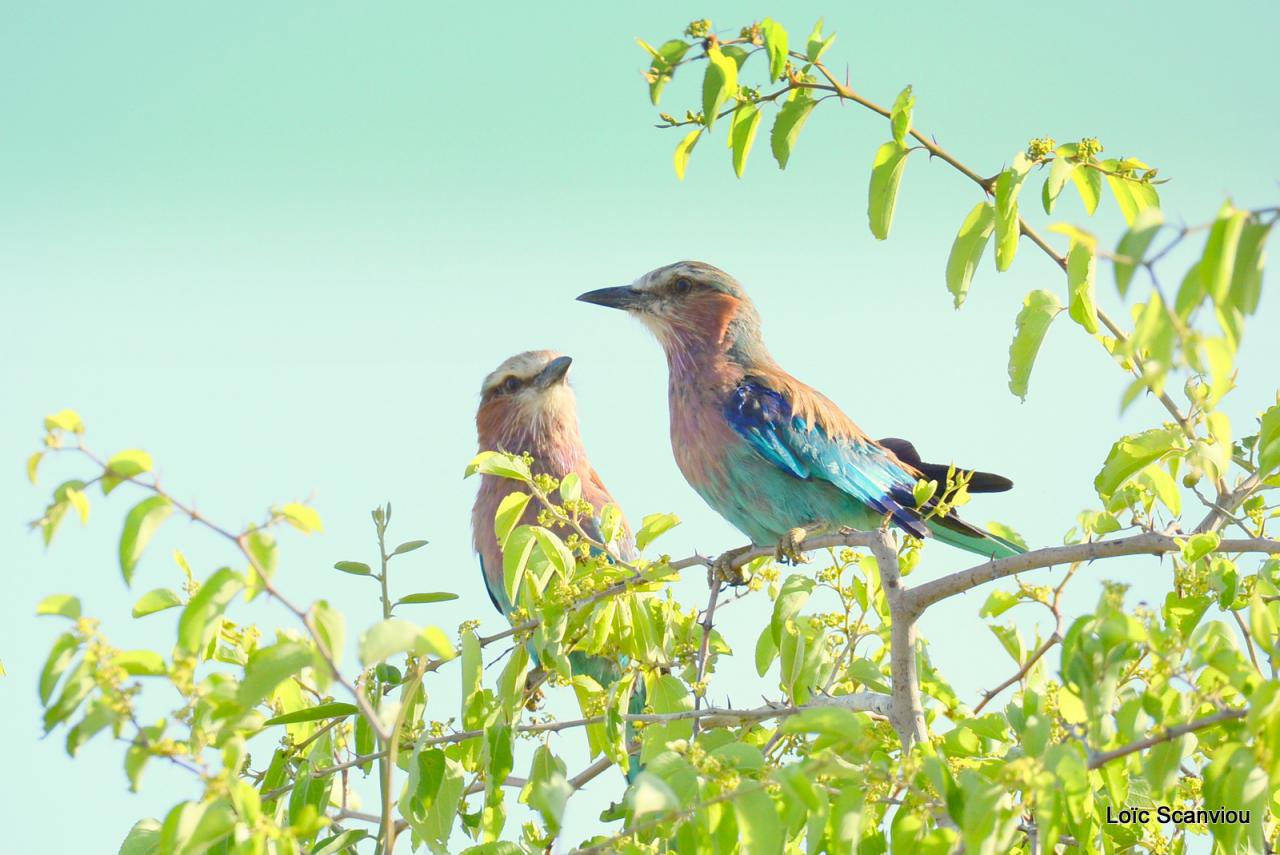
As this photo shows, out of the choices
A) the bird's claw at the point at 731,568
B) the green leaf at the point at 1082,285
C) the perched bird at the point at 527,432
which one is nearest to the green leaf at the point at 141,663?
the green leaf at the point at 1082,285

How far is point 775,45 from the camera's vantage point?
9.32 ft

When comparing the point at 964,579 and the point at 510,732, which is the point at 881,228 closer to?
the point at 964,579

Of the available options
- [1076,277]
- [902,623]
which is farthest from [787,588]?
[1076,277]

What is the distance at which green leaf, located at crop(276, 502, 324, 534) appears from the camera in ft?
6.19

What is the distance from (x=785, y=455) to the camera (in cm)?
500

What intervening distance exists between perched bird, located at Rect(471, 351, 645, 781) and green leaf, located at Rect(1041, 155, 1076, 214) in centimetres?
355

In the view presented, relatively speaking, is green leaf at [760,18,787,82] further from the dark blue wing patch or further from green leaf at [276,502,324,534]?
the dark blue wing patch

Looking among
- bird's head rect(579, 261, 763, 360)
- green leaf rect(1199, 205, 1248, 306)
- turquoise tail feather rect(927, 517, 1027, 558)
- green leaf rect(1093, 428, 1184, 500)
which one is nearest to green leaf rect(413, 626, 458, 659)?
green leaf rect(1199, 205, 1248, 306)

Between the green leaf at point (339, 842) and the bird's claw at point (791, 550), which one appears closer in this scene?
the green leaf at point (339, 842)

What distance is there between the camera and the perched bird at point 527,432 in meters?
6.36

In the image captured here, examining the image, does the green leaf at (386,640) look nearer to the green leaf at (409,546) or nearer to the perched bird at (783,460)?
the green leaf at (409,546)

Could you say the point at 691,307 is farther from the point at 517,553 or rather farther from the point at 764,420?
the point at 517,553

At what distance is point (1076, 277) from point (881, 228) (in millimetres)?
467

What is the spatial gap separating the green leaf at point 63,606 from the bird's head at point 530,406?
15.6 feet
